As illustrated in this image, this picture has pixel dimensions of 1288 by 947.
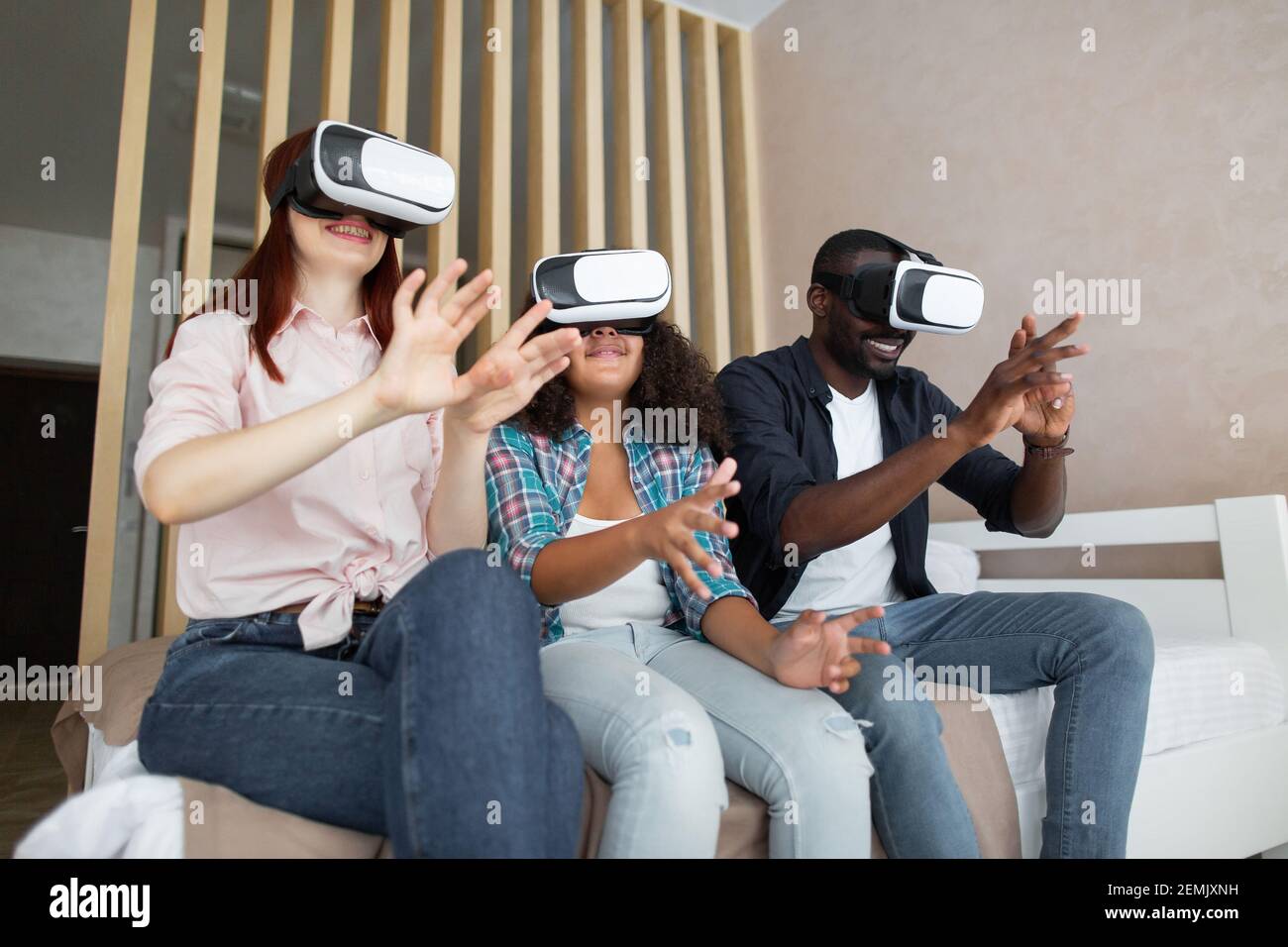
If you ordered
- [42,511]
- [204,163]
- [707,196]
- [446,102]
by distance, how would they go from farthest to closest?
[42,511]
[707,196]
[446,102]
[204,163]

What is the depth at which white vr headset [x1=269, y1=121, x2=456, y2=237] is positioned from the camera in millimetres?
894

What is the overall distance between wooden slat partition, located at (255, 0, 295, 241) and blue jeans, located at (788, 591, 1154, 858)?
1.66 m

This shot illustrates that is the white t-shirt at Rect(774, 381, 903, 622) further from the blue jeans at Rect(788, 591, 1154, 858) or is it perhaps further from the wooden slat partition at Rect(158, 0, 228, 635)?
the wooden slat partition at Rect(158, 0, 228, 635)

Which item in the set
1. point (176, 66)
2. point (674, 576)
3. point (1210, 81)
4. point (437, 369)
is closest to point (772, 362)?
point (674, 576)

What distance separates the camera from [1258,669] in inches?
55.2

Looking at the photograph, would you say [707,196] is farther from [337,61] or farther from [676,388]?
[676,388]

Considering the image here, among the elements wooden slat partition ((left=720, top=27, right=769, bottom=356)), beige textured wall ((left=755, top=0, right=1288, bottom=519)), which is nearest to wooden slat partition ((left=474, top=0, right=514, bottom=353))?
wooden slat partition ((left=720, top=27, right=769, bottom=356))

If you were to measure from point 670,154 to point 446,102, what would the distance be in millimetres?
675

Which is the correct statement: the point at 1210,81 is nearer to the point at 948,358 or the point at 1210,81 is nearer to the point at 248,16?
the point at 948,358

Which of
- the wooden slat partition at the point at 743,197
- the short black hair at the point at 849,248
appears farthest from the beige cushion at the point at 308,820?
the wooden slat partition at the point at 743,197

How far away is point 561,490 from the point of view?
113cm

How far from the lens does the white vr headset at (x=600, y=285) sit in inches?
41.0

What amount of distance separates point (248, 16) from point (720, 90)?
1.44 m

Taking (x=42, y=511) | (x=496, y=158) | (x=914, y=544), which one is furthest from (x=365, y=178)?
(x=42, y=511)
